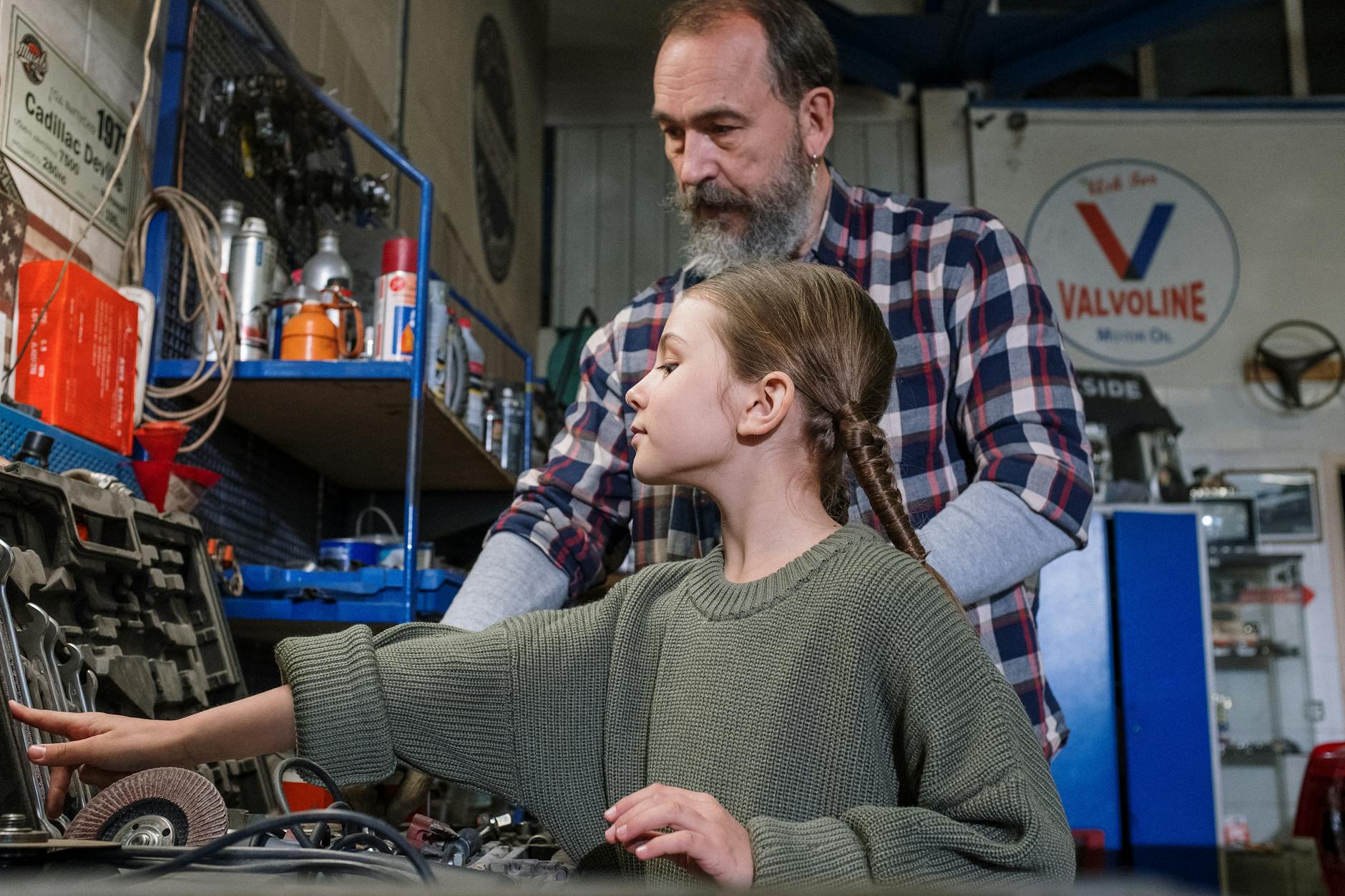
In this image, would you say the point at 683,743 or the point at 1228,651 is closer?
the point at 683,743

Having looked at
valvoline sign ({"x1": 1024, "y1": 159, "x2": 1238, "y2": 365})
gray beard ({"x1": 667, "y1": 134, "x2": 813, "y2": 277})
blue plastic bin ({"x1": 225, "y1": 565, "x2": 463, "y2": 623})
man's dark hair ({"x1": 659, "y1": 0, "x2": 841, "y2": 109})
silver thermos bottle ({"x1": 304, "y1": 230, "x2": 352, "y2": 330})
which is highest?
valvoline sign ({"x1": 1024, "y1": 159, "x2": 1238, "y2": 365})

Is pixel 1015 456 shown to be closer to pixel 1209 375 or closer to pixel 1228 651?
pixel 1228 651

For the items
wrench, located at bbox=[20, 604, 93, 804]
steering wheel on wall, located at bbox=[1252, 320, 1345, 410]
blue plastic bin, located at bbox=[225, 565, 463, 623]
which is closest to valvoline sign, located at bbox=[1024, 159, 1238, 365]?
steering wheel on wall, located at bbox=[1252, 320, 1345, 410]

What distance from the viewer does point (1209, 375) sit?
661 centimetres

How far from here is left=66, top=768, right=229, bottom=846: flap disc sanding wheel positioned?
83 cm

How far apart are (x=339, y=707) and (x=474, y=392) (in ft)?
6.80

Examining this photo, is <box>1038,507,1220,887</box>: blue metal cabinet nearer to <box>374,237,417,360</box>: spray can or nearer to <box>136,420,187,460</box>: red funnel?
<box>374,237,417,360</box>: spray can

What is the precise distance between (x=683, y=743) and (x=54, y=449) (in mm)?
1085

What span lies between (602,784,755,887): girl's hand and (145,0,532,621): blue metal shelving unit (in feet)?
5.03

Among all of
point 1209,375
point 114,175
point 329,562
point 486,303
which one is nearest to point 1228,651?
point 1209,375

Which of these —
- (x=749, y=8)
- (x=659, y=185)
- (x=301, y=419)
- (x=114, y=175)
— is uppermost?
(x=659, y=185)

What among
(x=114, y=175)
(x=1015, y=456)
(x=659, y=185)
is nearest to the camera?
(x=1015, y=456)

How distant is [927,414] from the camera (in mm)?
1412

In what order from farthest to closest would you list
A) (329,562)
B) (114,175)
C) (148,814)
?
(329,562) < (114,175) < (148,814)
